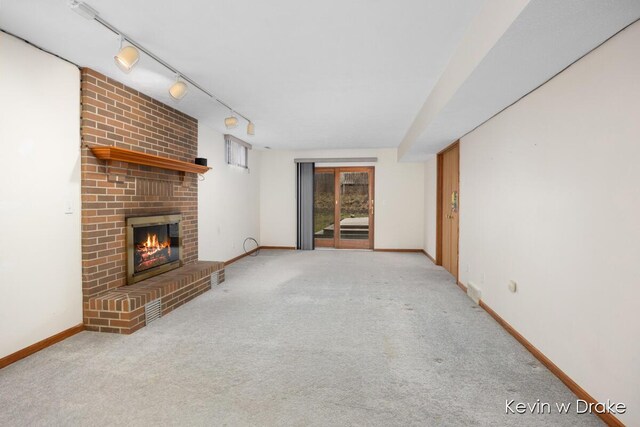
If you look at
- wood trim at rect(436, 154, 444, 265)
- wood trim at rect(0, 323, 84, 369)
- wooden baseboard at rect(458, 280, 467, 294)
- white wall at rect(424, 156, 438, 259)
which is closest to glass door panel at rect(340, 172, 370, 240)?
white wall at rect(424, 156, 438, 259)

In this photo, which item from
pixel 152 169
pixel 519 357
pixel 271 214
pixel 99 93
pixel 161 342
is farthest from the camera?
pixel 271 214

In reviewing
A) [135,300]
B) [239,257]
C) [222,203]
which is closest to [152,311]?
[135,300]

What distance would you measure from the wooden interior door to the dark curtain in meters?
2.88

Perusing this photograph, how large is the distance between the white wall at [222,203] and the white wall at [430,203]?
3.73 m

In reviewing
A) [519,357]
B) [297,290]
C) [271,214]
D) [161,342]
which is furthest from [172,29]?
[271,214]

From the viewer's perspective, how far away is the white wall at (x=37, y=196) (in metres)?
2.26

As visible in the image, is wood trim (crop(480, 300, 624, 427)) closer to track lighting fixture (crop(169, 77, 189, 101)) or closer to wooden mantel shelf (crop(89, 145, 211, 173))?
track lighting fixture (crop(169, 77, 189, 101))

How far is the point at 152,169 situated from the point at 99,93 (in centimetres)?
93

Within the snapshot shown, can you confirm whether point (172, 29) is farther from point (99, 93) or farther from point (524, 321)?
point (524, 321)

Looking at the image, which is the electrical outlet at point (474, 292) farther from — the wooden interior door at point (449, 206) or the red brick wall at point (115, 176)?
the red brick wall at point (115, 176)

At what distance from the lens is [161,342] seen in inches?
102

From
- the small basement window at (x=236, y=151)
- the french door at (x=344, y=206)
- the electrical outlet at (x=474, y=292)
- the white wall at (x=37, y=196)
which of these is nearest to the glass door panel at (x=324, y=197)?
the french door at (x=344, y=206)

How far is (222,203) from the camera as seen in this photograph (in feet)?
18.1

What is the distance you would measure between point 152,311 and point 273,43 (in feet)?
8.48
